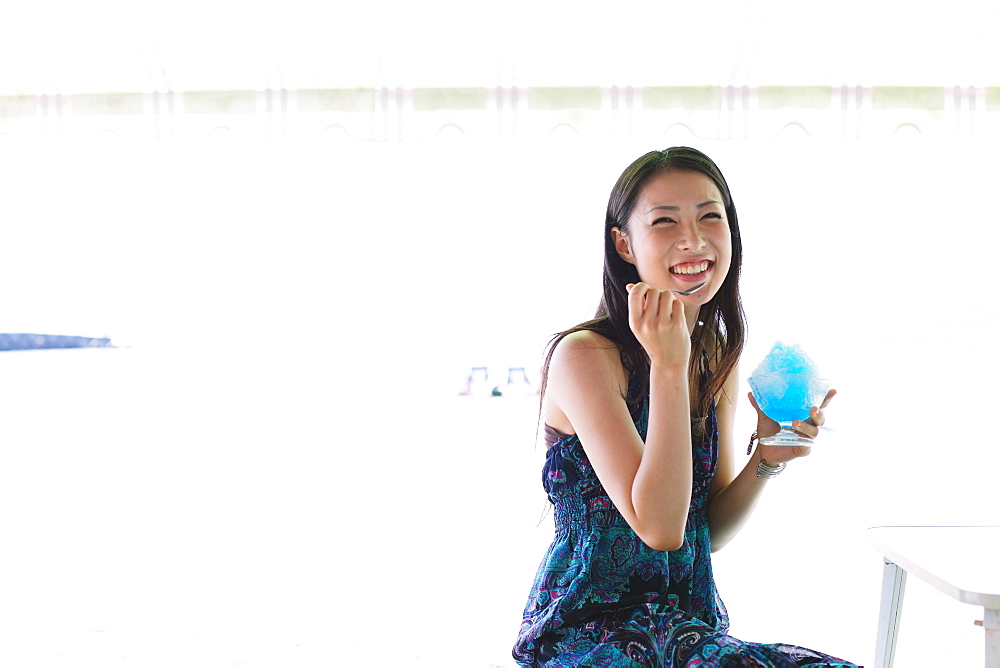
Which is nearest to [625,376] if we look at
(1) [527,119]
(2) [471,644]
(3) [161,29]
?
(2) [471,644]

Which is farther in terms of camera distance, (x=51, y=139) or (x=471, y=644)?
(x=51, y=139)

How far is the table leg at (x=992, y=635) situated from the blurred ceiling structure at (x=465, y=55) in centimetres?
561

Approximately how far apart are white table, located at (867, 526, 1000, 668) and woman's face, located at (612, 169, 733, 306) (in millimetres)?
507

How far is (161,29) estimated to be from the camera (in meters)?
6.59

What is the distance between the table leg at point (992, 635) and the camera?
111cm

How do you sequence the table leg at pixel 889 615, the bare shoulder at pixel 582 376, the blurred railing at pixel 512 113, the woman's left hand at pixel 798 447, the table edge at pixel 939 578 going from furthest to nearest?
the blurred railing at pixel 512 113 → the table leg at pixel 889 615 → the woman's left hand at pixel 798 447 → the bare shoulder at pixel 582 376 → the table edge at pixel 939 578

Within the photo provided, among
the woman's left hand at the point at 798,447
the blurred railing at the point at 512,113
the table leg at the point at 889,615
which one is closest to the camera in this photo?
Answer: the woman's left hand at the point at 798,447

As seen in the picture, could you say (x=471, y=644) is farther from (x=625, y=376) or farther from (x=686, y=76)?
(x=686, y=76)

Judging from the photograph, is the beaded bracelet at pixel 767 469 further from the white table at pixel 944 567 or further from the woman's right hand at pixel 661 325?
the woman's right hand at pixel 661 325

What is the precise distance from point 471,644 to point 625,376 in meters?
2.38

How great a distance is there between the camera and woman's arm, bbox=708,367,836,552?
1.37m

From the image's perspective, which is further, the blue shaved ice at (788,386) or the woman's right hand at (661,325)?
the blue shaved ice at (788,386)

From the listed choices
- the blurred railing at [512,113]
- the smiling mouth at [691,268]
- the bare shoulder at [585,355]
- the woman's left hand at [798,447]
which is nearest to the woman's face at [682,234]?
the smiling mouth at [691,268]

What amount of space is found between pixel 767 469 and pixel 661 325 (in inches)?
15.0
